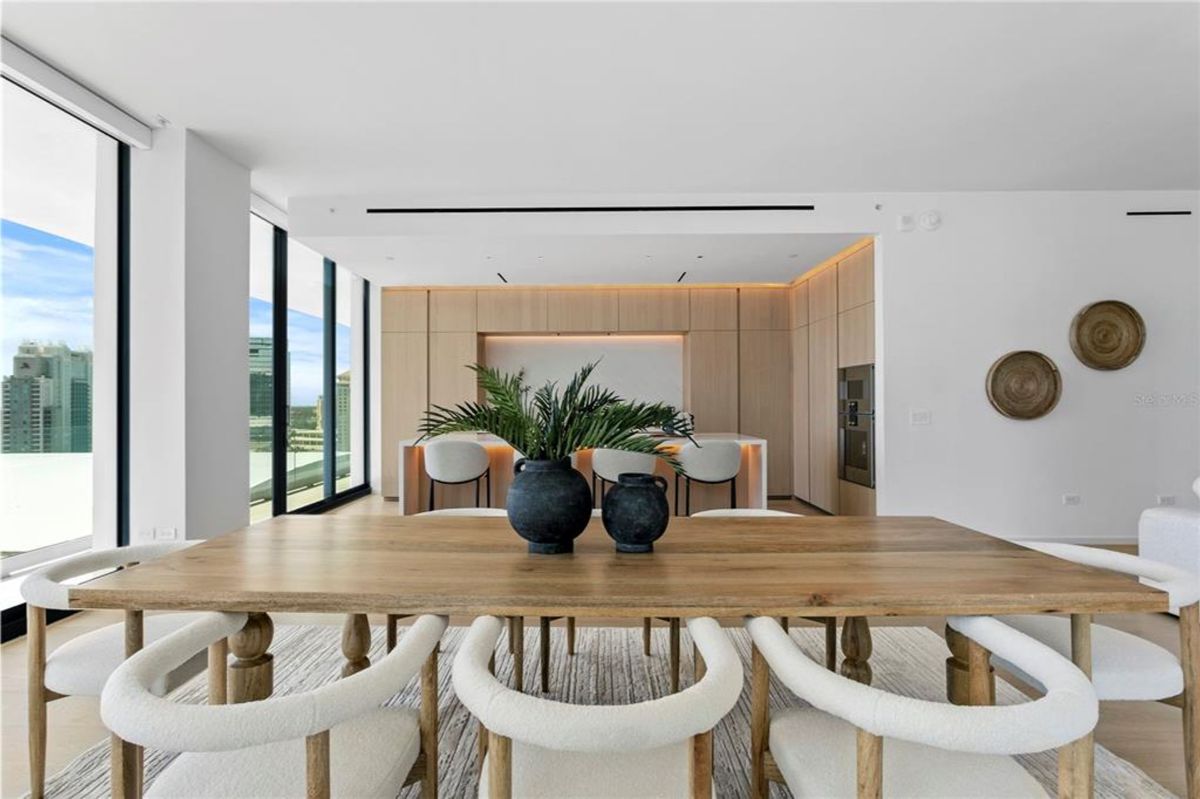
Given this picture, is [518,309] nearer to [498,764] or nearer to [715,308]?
[715,308]

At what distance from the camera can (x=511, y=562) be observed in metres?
1.70

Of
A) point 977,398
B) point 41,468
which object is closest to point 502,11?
point 41,468

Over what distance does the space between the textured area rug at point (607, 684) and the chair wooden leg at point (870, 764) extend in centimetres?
87

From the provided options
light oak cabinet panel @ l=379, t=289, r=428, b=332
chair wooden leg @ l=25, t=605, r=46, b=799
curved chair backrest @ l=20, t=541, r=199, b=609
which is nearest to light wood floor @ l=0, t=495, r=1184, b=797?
chair wooden leg @ l=25, t=605, r=46, b=799

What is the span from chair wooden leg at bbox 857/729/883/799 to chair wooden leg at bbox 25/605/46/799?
76.0 inches

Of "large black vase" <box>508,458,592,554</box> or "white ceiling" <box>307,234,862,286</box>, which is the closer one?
"large black vase" <box>508,458,592,554</box>

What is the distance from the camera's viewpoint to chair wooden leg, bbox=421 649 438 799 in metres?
1.34

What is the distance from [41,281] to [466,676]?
372 centimetres

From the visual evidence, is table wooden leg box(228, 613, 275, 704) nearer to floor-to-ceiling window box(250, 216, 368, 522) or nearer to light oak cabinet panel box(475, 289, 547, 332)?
floor-to-ceiling window box(250, 216, 368, 522)

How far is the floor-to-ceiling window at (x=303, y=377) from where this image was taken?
17.1ft

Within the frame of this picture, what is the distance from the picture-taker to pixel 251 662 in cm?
159

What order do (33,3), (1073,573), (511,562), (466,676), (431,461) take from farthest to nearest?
1. (431,461)
2. (33,3)
3. (511,562)
4. (1073,573)
5. (466,676)

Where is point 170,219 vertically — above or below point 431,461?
above

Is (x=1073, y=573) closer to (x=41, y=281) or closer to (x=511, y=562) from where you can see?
(x=511, y=562)
